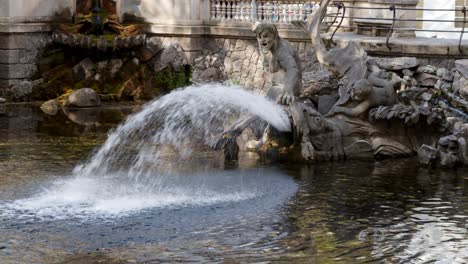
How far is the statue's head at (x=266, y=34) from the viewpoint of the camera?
15.7m

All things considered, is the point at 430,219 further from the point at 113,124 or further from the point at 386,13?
the point at 386,13

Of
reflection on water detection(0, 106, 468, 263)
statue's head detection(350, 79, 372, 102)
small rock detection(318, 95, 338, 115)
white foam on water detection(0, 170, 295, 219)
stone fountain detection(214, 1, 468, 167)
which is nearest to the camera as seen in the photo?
reflection on water detection(0, 106, 468, 263)

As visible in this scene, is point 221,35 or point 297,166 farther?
point 221,35

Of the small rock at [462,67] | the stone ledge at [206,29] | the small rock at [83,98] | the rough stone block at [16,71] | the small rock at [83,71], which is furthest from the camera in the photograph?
the stone ledge at [206,29]

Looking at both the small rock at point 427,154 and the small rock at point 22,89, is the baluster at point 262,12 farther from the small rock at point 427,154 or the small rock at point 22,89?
the small rock at point 427,154

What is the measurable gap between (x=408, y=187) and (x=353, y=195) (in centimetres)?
99

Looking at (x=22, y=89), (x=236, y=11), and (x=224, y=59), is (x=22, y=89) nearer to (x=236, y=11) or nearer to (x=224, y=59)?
(x=224, y=59)

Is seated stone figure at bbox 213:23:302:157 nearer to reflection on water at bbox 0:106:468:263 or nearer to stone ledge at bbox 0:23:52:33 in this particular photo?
reflection on water at bbox 0:106:468:263

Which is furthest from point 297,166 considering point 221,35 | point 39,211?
point 221,35

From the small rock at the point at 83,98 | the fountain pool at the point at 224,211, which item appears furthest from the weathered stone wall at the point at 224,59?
the fountain pool at the point at 224,211

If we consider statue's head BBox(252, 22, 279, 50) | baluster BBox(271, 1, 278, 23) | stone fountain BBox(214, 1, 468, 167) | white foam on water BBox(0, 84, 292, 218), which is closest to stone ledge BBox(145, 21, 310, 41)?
baluster BBox(271, 1, 278, 23)

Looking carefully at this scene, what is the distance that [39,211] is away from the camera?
1164 cm

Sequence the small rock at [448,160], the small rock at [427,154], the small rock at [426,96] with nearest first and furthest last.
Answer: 1. the small rock at [448,160]
2. the small rock at [427,154]
3. the small rock at [426,96]

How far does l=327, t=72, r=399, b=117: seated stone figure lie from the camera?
15.6 m
